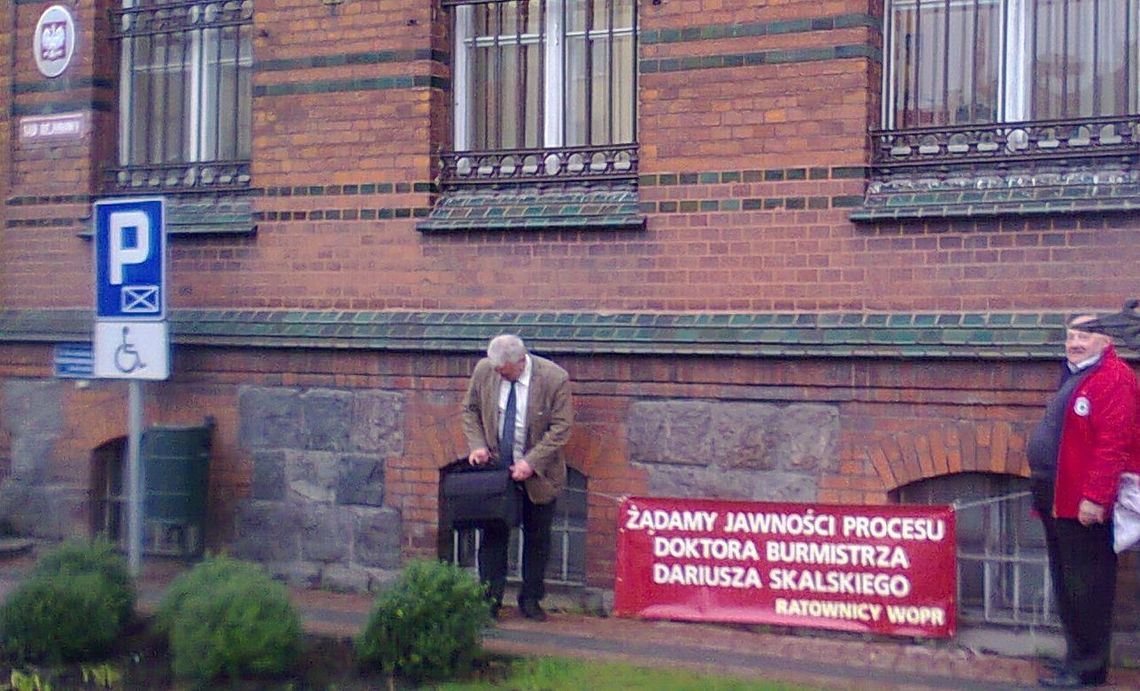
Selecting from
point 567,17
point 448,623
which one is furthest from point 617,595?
point 567,17

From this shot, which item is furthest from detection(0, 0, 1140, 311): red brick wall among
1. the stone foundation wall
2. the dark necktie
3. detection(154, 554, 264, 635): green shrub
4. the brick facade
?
detection(154, 554, 264, 635): green shrub

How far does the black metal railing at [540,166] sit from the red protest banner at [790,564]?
1985 mm

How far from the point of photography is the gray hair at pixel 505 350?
27.9 feet

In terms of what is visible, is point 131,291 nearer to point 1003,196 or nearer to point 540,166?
point 540,166

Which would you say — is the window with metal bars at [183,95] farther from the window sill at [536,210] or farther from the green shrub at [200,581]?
the green shrub at [200,581]

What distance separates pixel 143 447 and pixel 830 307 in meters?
4.53

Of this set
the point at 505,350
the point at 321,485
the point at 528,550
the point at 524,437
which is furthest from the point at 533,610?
the point at 321,485

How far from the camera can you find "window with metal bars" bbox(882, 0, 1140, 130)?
8.09 metres

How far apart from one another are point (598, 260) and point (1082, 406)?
3.02m

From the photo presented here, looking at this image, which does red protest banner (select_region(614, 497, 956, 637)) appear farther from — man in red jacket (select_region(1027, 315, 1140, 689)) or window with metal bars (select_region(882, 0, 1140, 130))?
window with metal bars (select_region(882, 0, 1140, 130))

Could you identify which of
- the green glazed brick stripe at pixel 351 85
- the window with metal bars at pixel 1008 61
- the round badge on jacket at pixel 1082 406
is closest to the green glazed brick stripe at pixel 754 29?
the window with metal bars at pixel 1008 61

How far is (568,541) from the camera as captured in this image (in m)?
9.33

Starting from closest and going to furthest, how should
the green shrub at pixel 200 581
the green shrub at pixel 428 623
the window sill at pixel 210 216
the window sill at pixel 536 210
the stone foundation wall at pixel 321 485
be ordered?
the green shrub at pixel 428 623
the green shrub at pixel 200 581
the window sill at pixel 536 210
the stone foundation wall at pixel 321 485
the window sill at pixel 210 216

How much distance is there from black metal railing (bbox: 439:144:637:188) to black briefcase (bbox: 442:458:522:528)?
74.9 inches
